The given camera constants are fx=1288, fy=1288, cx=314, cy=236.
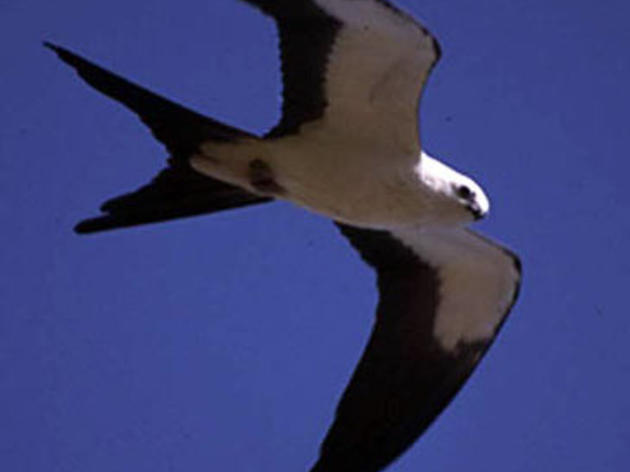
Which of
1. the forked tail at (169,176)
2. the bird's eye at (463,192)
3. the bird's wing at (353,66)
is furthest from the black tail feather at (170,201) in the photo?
the bird's eye at (463,192)

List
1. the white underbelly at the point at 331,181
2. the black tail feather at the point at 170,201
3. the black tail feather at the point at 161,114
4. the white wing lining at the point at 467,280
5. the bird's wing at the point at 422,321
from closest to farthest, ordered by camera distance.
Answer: the black tail feather at the point at 161,114, the black tail feather at the point at 170,201, the white underbelly at the point at 331,181, the bird's wing at the point at 422,321, the white wing lining at the point at 467,280

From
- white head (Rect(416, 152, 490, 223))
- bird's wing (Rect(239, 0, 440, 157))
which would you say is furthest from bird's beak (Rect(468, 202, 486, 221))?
bird's wing (Rect(239, 0, 440, 157))

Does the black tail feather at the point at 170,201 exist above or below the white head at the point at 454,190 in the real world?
below

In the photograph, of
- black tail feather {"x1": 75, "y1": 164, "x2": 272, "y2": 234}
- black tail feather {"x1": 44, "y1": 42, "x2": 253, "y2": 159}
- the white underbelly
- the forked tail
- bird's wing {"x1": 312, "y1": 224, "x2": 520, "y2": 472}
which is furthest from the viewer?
bird's wing {"x1": 312, "y1": 224, "x2": 520, "y2": 472}

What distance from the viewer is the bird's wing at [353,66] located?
4301mm

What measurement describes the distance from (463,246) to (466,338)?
1.29 ft

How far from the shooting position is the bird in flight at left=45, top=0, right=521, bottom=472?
436cm

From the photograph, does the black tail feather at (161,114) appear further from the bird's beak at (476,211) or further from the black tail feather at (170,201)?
the bird's beak at (476,211)

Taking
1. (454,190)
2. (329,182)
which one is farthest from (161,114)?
(454,190)

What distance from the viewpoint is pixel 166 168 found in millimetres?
4562

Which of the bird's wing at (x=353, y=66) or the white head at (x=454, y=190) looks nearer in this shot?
the bird's wing at (x=353, y=66)

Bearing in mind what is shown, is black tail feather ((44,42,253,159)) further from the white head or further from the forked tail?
the white head

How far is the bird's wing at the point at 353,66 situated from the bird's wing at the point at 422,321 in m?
0.82

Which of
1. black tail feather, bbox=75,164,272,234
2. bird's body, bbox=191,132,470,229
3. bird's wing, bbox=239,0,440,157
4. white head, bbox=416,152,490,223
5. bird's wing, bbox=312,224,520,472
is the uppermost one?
bird's wing, bbox=239,0,440,157
